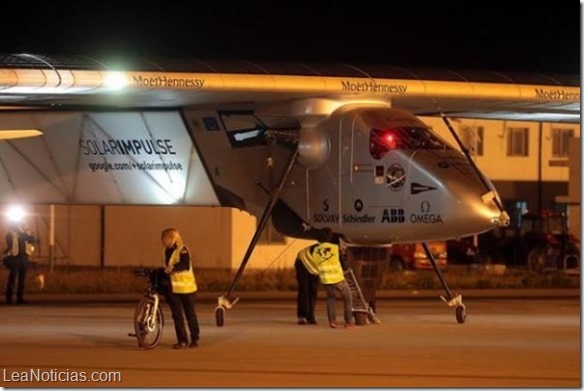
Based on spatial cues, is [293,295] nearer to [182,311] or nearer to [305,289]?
[305,289]

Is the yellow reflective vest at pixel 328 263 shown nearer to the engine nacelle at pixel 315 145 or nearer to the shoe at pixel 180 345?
the engine nacelle at pixel 315 145

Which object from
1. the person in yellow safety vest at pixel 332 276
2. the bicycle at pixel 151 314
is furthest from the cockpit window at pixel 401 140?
the bicycle at pixel 151 314

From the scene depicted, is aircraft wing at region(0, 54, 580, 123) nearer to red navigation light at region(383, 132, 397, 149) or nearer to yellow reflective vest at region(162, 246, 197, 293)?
red navigation light at region(383, 132, 397, 149)

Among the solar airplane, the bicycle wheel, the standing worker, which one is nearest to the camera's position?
the bicycle wheel

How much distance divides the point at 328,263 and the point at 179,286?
3.81 metres

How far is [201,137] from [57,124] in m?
3.04

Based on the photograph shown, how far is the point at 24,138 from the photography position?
27359 mm

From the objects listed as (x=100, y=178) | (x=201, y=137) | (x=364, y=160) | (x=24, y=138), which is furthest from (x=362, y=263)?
(x=24, y=138)

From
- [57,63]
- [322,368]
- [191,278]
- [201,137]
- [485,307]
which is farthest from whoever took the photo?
[485,307]

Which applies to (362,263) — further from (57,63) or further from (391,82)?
(57,63)

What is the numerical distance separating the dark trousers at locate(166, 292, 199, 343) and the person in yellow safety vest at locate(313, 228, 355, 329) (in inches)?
139

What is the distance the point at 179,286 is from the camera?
18969 mm

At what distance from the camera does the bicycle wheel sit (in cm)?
1889

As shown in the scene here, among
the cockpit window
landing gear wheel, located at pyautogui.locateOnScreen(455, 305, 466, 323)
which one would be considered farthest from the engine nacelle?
landing gear wheel, located at pyautogui.locateOnScreen(455, 305, 466, 323)
